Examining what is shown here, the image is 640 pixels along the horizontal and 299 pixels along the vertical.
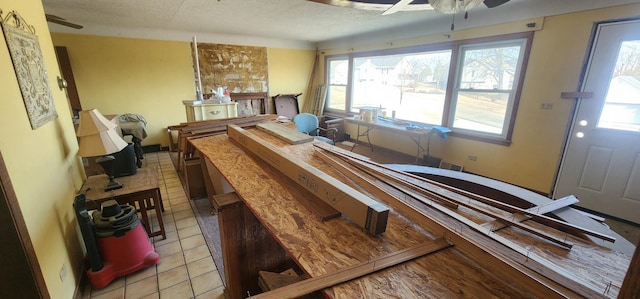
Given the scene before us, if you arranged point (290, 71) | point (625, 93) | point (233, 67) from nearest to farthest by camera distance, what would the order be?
point (625, 93)
point (233, 67)
point (290, 71)

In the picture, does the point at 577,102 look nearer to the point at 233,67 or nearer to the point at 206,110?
the point at 206,110

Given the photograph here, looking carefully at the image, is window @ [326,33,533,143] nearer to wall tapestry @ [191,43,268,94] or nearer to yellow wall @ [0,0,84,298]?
wall tapestry @ [191,43,268,94]

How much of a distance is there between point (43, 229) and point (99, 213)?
0.51 m

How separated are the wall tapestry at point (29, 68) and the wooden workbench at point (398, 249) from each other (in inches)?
46.9

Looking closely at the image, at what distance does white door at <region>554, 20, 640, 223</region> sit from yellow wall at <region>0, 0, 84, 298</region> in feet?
15.5

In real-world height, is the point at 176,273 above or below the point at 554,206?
below

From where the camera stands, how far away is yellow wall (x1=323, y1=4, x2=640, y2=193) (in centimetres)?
274

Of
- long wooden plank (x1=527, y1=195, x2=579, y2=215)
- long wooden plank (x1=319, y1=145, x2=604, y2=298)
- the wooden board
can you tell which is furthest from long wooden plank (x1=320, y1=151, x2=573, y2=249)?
the wooden board

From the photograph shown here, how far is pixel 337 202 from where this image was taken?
1.09 metres

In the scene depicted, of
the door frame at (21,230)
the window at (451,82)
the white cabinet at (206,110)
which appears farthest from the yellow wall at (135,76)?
the door frame at (21,230)

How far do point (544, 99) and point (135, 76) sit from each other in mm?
6664

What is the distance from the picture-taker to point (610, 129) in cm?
264

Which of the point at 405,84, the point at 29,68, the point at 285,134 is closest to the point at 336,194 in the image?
the point at 285,134

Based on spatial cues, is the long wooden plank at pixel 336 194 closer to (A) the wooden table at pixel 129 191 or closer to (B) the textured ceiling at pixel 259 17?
(A) the wooden table at pixel 129 191
